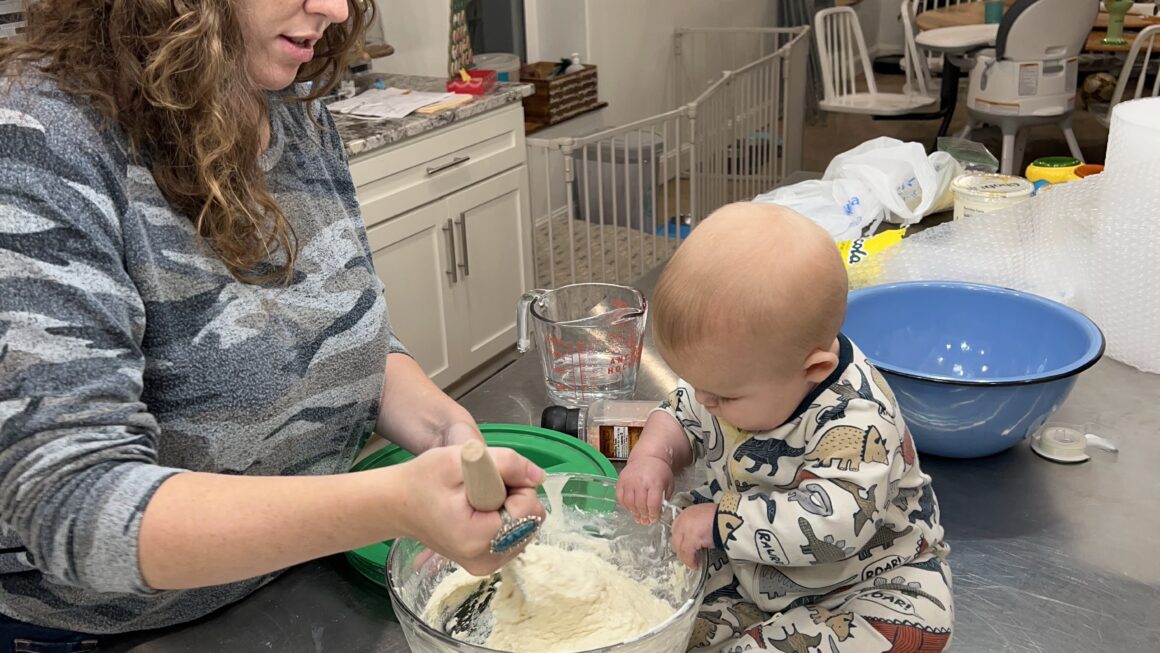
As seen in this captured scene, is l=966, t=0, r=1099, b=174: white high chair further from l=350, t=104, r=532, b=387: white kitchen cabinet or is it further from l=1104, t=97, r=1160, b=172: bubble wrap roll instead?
l=1104, t=97, r=1160, b=172: bubble wrap roll

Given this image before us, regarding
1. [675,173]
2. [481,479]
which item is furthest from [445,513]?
[675,173]

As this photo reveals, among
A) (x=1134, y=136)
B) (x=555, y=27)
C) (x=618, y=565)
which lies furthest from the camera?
(x=555, y=27)

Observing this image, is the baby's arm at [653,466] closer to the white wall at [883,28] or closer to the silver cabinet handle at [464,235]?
the silver cabinet handle at [464,235]

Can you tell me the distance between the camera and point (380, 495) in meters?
0.71

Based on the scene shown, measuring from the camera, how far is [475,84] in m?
3.29

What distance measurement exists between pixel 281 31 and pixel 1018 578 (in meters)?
0.89

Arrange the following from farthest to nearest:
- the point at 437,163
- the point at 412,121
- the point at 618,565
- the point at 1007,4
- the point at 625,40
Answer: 1. the point at 1007,4
2. the point at 625,40
3. the point at 437,163
4. the point at 412,121
5. the point at 618,565

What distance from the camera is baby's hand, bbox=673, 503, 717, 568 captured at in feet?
2.63

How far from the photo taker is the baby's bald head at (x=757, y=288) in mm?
734

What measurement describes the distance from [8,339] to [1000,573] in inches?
35.0

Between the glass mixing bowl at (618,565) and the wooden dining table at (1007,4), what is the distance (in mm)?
4682

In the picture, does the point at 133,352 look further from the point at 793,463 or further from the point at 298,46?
the point at 793,463

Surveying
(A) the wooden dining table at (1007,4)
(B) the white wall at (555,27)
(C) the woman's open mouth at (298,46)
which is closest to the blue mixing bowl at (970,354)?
(C) the woman's open mouth at (298,46)

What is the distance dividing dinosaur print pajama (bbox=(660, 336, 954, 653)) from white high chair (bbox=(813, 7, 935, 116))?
4.69 meters
